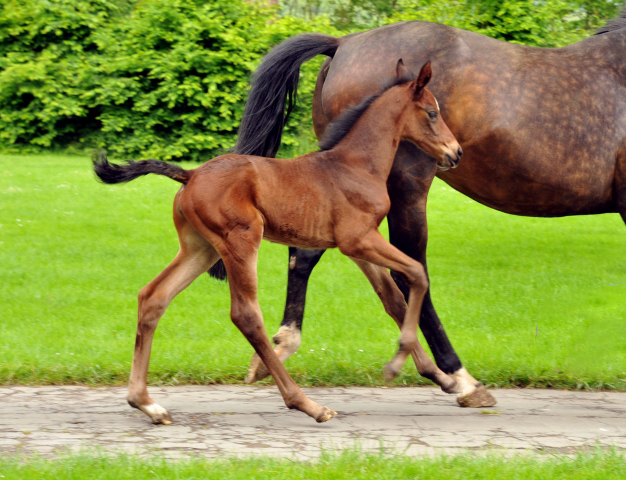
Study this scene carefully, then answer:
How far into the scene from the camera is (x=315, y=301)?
308 inches

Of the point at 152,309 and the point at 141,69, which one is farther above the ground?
the point at 152,309

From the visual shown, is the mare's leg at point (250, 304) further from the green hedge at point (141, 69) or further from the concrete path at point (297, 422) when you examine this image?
the green hedge at point (141, 69)

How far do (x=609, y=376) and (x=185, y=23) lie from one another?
507 inches

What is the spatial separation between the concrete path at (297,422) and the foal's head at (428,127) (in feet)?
4.96

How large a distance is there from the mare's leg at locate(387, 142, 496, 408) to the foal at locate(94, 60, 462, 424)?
0.28m

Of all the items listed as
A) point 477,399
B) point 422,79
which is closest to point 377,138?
point 422,79

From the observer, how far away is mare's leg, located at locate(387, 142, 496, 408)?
5102mm

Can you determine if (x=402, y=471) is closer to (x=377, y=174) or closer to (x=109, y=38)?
(x=377, y=174)

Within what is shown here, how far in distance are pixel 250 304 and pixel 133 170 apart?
3.21 feet

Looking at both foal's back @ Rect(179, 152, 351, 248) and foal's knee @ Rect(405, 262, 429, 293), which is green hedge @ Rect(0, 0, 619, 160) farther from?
foal's knee @ Rect(405, 262, 429, 293)

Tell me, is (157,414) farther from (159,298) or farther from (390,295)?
(390,295)

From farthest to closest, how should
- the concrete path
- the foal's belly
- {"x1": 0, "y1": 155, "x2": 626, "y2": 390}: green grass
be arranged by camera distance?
{"x1": 0, "y1": 155, "x2": 626, "y2": 390}: green grass, the foal's belly, the concrete path

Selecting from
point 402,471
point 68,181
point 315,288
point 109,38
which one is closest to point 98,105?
point 109,38

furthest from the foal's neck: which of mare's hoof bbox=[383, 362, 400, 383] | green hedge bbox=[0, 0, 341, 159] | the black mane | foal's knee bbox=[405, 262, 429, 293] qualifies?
green hedge bbox=[0, 0, 341, 159]
